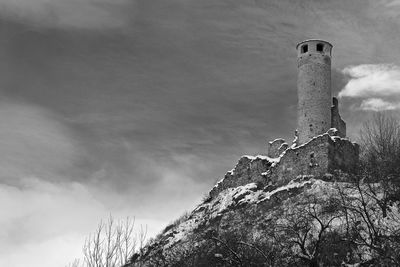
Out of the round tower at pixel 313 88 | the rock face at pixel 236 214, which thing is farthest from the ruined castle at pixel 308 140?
the rock face at pixel 236 214

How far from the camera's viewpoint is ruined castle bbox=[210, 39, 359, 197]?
152ft

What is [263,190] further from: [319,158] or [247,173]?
[319,158]

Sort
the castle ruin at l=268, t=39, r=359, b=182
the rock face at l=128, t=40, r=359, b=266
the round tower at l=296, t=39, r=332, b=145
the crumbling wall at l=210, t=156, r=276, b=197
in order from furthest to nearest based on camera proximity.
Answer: the crumbling wall at l=210, t=156, r=276, b=197 → the round tower at l=296, t=39, r=332, b=145 → the castle ruin at l=268, t=39, r=359, b=182 → the rock face at l=128, t=40, r=359, b=266

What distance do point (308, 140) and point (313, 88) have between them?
4.41 meters

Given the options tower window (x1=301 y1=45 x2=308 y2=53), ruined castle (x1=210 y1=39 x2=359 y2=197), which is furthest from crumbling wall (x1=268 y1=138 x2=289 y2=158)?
tower window (x1=301 y1=45 x2=308 y2=53)

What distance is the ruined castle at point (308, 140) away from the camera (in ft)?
152

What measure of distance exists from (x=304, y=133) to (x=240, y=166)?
6266 mm

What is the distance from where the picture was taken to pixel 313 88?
51.2 meters

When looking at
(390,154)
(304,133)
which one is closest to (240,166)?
(304,133)

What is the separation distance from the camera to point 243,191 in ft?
165

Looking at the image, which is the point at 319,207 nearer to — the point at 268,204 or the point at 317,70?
the point at 268,204

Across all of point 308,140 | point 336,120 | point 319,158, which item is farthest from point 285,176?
point 336,120

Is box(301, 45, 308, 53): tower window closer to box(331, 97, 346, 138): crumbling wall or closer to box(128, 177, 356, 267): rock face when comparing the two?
box(331, 97, 346, 138): crumbling wall

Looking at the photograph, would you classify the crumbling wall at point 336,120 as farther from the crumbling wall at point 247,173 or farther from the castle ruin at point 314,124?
the crumbling wall at point 247,173
